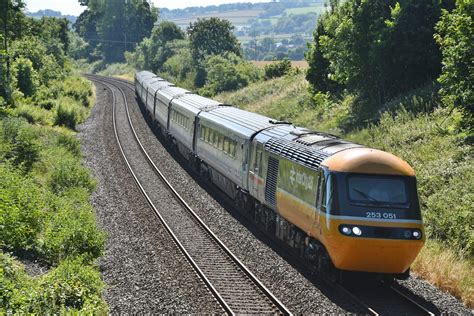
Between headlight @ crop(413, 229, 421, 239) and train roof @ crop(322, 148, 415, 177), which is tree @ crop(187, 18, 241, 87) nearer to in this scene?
train roof @ crop(322, 148, 415, 177)

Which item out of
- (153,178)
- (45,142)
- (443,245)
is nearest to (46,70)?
(45,142)

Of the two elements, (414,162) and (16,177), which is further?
(414,162)

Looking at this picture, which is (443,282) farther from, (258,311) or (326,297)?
(258,311)

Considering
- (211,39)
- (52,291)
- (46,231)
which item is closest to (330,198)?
(52,291)

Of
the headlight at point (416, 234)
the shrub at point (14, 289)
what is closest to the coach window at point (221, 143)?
the headlight at point (416, 234)

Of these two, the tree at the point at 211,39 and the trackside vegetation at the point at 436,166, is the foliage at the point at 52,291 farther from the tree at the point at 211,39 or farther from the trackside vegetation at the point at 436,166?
the tree at the point at 211,39

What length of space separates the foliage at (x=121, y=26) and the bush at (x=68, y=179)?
388ft

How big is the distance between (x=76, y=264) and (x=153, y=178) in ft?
45.3

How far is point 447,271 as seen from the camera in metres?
14.3

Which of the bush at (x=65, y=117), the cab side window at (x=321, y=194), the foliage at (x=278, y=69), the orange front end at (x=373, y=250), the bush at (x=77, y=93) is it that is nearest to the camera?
the orange front end at (x=373, y=250)

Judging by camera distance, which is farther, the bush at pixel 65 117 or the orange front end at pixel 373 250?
the bush at pixel 65 117

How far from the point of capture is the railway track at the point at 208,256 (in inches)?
518

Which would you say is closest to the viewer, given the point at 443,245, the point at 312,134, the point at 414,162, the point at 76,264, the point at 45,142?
the point at 76,264

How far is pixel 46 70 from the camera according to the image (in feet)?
188
